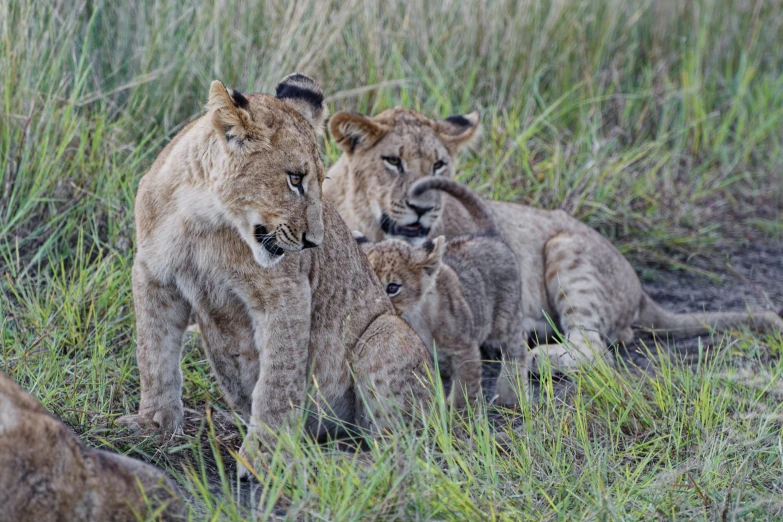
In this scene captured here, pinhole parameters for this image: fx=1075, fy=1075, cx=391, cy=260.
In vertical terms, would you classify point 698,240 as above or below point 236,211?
below

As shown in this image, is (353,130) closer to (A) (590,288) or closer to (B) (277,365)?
(A) (590,288)

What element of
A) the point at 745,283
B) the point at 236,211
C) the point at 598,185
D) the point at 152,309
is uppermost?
the point at 236,211

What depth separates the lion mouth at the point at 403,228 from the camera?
20.3 feet

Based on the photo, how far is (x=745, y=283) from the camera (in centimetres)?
713

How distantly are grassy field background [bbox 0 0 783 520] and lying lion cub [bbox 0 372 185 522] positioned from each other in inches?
7.5

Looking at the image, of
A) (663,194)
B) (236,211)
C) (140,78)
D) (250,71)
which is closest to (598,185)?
(663,194)

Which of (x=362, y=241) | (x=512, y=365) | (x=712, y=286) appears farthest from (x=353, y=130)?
(x=712, y=286)

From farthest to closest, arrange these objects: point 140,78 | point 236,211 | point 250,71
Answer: point 250,71
point 140,78
point 236,211

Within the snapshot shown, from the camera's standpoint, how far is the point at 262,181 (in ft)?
13.1

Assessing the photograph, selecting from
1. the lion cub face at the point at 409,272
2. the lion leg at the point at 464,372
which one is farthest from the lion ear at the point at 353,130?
the lion leg at the point at 464,372

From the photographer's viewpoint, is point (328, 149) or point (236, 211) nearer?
point (236, 211)

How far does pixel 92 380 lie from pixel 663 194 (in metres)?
4.78

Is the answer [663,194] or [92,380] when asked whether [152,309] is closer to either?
[92,380]

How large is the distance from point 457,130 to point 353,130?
0.69 meters
